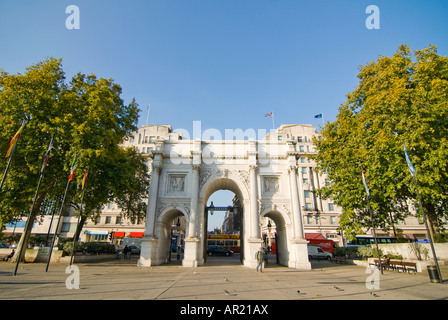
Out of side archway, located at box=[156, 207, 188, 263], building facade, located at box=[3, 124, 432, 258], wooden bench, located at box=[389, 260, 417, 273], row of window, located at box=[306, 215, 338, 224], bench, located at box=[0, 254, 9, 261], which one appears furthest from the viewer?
row of window, located at box=[306, 215, 338, 224]

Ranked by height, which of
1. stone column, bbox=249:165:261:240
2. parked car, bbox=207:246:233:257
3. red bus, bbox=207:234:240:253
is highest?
stone column, bbox=249:165:261:240

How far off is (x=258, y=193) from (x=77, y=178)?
634 inches

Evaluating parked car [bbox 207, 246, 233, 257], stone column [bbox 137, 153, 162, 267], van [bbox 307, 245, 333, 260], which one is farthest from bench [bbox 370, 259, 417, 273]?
parked car [bbox 207, 246, 233, 257]

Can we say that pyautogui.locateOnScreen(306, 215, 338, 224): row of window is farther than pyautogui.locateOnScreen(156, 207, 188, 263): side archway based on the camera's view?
Yes

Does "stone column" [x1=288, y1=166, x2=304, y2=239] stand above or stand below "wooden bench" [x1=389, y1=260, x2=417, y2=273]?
above

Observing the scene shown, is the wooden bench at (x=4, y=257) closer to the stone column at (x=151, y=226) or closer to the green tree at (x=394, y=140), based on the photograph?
the stone column at (x=151, y=226)

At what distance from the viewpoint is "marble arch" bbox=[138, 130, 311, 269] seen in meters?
21.6
